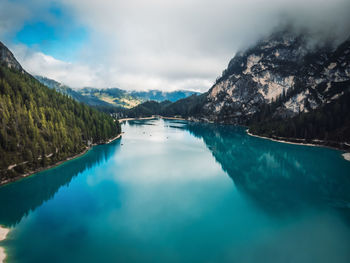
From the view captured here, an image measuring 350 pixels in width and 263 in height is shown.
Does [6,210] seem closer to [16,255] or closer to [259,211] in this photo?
[16,255]

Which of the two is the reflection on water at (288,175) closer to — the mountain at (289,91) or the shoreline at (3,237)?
the mountain at (289,91)

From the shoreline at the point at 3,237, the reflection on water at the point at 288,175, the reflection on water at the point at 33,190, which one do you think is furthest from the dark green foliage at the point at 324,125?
the shoreline at the point at 3,237

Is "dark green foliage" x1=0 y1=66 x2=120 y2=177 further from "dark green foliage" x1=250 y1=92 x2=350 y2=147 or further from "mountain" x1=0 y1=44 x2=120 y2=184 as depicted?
"dark green foliage" x1=250 y1=92 x2=350 y2=147

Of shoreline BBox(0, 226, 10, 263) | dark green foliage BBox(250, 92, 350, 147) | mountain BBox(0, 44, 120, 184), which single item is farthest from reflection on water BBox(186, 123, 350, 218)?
mountain BBox(0, 44, 120, 184)

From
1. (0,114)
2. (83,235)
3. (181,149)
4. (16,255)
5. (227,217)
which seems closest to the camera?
(16,255)

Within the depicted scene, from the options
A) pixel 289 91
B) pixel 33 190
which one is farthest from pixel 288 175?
pixel 289 91

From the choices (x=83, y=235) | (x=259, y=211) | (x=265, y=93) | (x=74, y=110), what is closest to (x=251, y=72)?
(x=265, y=93)

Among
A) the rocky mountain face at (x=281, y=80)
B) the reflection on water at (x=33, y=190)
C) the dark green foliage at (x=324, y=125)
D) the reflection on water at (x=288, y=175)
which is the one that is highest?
the rocky mountain face at (x=281, y=80)

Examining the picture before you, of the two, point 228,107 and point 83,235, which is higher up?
point 228,107
